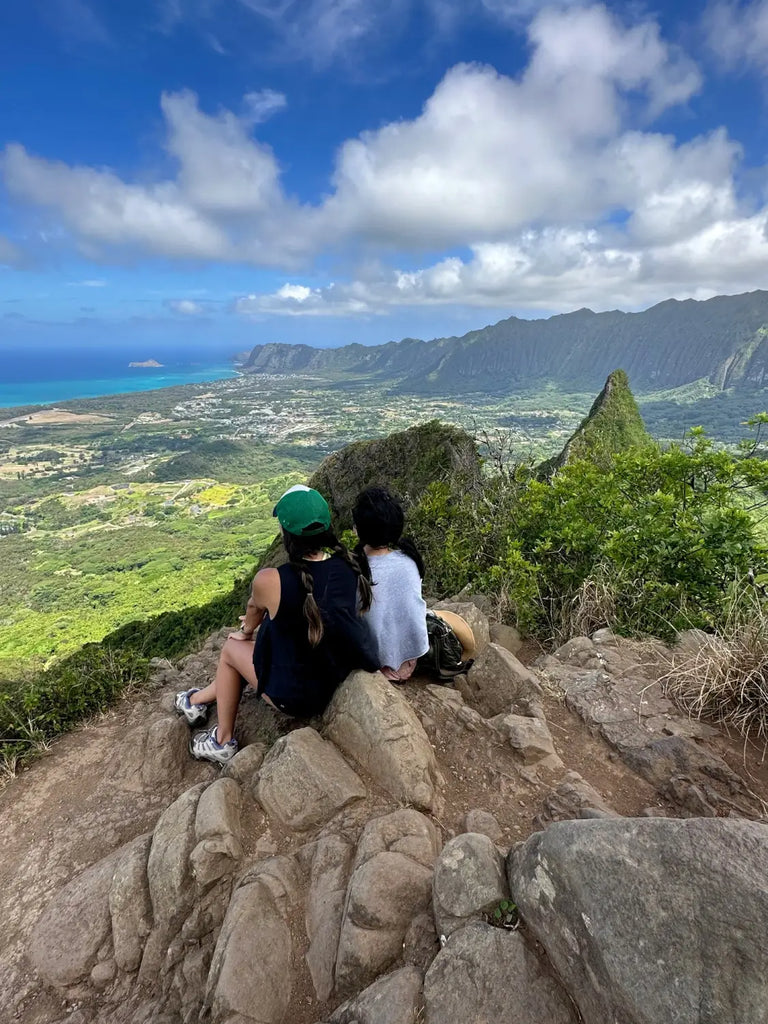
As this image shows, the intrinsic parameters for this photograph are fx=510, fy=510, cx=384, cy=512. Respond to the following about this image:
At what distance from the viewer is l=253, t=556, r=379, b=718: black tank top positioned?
345 centimetres

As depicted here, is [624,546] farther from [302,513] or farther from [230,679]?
[230,679]

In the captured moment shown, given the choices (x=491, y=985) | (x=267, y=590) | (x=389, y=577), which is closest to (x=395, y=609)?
(x=389, y=577)

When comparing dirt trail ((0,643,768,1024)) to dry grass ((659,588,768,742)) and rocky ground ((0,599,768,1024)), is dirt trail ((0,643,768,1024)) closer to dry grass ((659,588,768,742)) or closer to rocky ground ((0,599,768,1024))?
rocky ground ((0,599,768,1024))

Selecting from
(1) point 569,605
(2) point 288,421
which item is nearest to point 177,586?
(1) point 569,605

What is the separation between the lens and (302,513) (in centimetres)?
335

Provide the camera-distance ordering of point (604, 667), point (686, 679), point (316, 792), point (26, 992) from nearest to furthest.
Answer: point (26, 992), point (316, 792), point (686, 679), point (604, 667)

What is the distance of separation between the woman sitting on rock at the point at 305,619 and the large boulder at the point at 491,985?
70.6 inches

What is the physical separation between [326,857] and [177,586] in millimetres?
47938

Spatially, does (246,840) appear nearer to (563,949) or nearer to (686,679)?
(563,949)

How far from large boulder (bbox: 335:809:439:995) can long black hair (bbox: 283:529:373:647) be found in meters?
1.21

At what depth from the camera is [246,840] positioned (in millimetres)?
3016

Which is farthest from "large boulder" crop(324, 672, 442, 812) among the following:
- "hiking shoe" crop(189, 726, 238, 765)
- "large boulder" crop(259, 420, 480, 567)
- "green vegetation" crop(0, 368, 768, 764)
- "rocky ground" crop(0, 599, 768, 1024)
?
"large boulder" crop(259, 420, 480, 567)

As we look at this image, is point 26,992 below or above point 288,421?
above

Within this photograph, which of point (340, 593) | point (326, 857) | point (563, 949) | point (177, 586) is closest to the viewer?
point (563, 949)
